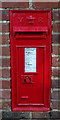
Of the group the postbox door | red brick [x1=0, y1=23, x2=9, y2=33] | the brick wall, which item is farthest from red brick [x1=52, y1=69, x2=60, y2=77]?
red brick [x1=0, y1=23, x2=9, y2=33]

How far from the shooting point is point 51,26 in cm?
171

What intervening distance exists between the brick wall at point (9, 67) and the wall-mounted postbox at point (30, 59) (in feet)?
0.20

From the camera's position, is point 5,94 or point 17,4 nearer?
point 17,4

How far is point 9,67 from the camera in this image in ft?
5.88

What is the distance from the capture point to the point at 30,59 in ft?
5.67

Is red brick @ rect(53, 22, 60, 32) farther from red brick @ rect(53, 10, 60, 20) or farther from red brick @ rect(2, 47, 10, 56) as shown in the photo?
red brick @ rect(2, 47, 10, 56)

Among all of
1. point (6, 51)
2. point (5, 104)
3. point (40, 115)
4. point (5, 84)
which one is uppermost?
point (6, 51)

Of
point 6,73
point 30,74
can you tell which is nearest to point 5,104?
point 6,73

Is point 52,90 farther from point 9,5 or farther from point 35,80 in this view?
point 9,5

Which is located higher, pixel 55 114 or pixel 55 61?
pixel 55 61

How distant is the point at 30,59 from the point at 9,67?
11.3 inches

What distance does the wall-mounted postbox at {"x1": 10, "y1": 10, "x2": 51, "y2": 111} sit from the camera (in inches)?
65.7

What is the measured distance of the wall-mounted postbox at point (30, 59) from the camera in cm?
167

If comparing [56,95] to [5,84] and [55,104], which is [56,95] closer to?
[55,104]
